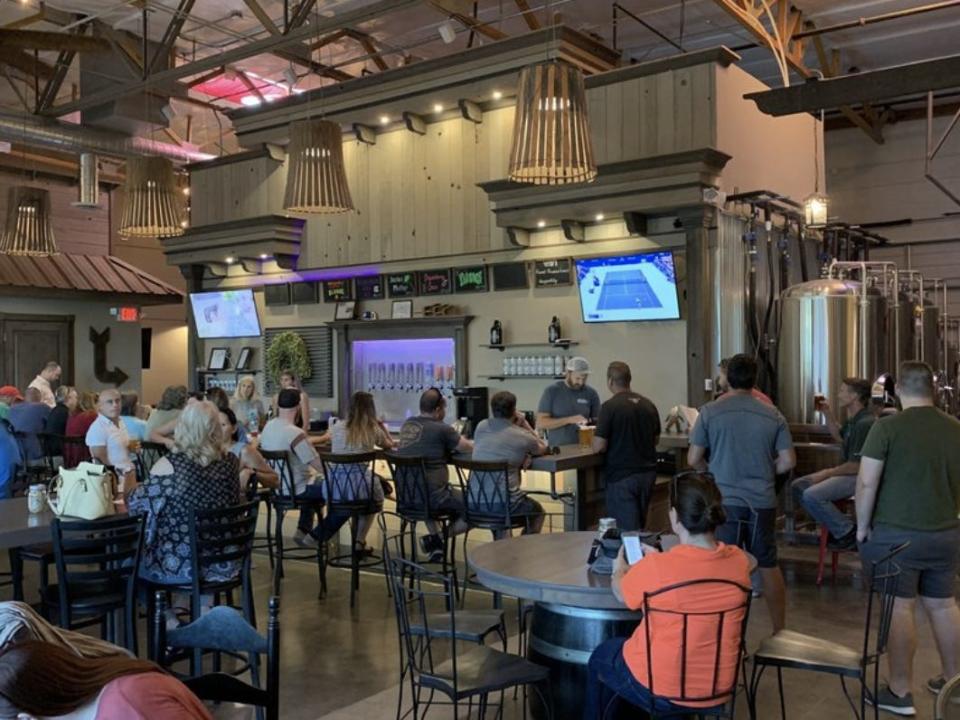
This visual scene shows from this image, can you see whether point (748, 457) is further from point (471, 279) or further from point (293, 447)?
point (471, 279)

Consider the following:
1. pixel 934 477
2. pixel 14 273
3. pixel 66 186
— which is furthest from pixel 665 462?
pixel 66 186

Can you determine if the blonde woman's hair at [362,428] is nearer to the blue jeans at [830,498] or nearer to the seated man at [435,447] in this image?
the seated man at [435,447]

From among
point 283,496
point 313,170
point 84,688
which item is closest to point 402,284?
point 283,496

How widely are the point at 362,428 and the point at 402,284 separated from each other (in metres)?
3.80

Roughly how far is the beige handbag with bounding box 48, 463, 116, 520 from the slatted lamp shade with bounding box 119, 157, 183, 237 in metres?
2.35

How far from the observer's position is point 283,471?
6434 mm

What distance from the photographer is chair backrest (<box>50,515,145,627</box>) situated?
13.2 ft

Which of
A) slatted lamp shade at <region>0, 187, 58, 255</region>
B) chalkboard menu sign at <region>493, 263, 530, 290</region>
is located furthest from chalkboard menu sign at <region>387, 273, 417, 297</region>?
slatted lamp shade at <region>0, 187, 58, 255</region>

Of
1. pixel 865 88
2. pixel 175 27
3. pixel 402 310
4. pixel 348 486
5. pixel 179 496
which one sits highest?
pixel 175 27

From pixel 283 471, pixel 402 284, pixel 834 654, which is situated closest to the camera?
pixel 834 654

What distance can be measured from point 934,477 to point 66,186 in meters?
14.4

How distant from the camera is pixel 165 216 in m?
6.25

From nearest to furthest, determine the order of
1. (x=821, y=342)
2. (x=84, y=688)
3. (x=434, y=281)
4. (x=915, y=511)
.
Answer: (x=84, y=688), (x=915, y=511), (x=821, y=342), (x=434, y=281)

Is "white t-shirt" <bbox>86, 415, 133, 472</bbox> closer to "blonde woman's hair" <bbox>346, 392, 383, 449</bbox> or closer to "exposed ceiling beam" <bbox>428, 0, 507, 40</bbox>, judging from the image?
"blonde woman's hair" <bbox>346, 392, 383, 449</bbox>
